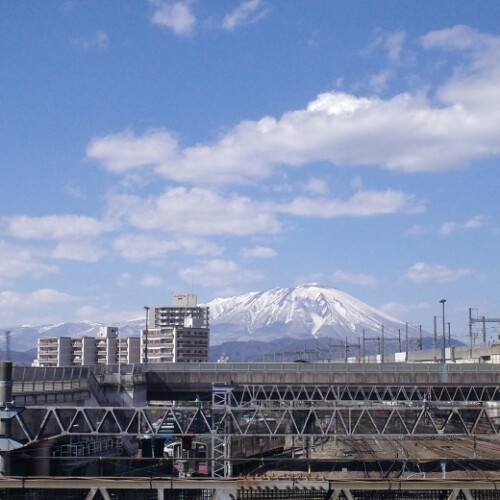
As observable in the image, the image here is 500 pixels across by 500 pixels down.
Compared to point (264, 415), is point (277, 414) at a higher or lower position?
lower

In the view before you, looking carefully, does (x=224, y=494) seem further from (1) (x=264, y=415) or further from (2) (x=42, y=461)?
(1) (x=264, y=415)

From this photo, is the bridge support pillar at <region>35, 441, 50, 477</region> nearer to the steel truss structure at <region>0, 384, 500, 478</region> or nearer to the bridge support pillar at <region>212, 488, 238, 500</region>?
the steel truss structure at <region>0, 384, 500, 478</region>

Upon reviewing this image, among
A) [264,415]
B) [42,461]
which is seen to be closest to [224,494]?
[42,461]

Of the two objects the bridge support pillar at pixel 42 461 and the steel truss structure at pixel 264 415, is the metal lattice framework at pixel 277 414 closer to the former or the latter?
the steel truss structure at pixel 264 415

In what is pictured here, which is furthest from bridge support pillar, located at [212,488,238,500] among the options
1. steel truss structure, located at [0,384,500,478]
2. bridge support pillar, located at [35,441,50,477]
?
bridge support pillar, located at [35,441,50,477]

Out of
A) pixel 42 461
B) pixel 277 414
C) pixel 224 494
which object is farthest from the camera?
pixel 277 414

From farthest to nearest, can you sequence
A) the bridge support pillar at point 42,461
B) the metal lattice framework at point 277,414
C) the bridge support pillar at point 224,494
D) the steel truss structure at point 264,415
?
the metal lattice framework at point 277,414 < the steel truss structure at point 264,415 < the bridge support pillar at point 42,461 < the bridge support pillar at point 224,494

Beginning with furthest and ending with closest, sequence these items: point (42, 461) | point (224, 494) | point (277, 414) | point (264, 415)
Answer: point (277, 414)
point (264, 415)
point (42, 461)
point (224, 494)

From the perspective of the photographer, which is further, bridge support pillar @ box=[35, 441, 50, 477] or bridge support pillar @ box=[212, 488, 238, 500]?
bridge support pillar @ box=[35, 441, 50, 477]

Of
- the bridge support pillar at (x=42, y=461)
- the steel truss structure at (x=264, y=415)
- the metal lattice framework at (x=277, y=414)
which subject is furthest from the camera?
the metal lattice framework at (x=277, y=414)

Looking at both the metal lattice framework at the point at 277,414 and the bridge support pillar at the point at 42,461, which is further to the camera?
the metal lattice framework at the point at 277,414

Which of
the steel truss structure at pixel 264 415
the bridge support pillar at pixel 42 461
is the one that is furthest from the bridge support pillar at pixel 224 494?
the bridge support pillar at pixel 42 461

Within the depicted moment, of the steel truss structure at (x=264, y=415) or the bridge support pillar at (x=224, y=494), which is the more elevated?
the bridge support pillar at (x=224, y=494)

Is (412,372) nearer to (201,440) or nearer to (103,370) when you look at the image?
(201,440)
